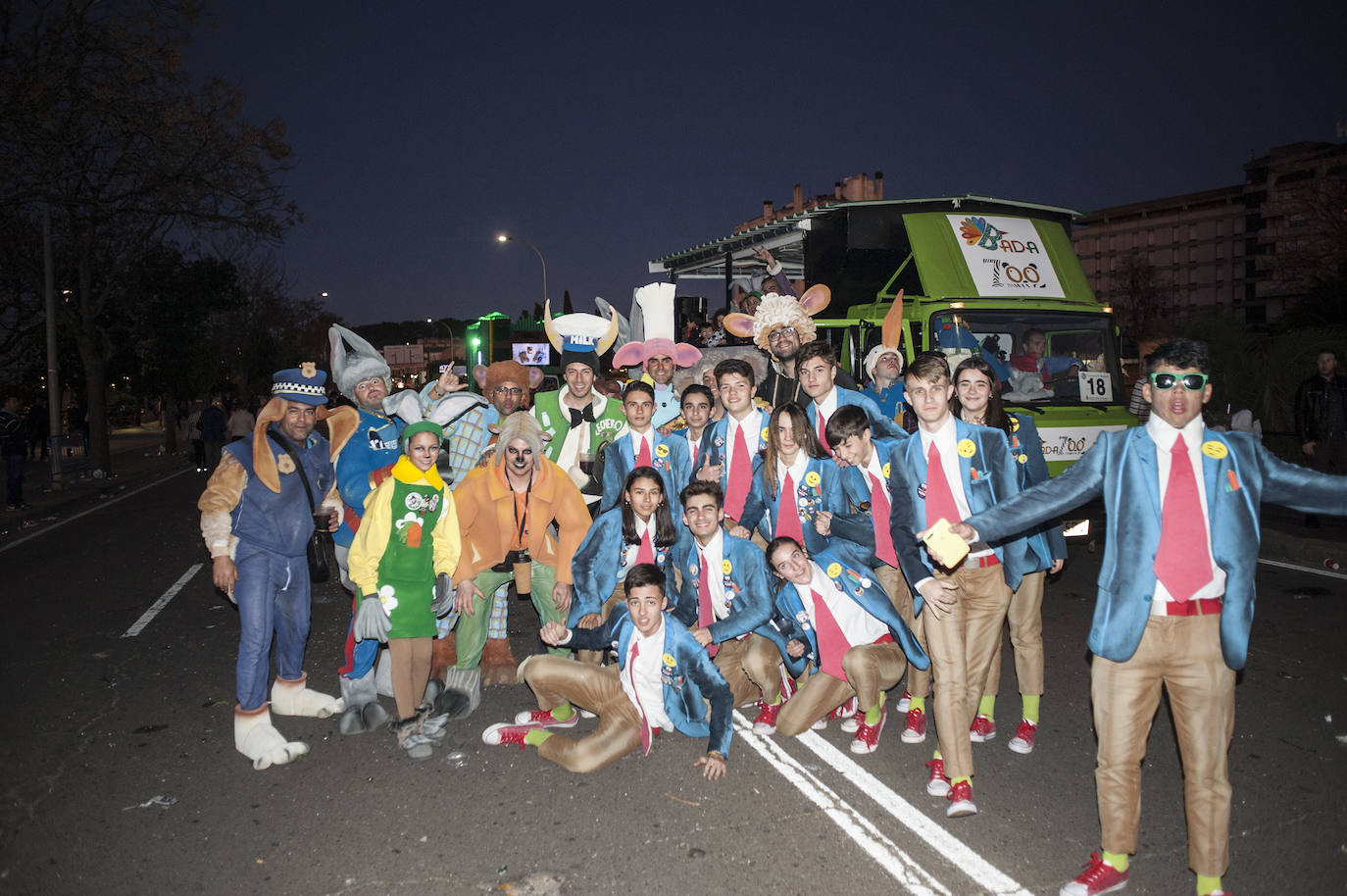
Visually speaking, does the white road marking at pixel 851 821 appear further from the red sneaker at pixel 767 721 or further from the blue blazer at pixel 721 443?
the blue blazer at pixel 721 443

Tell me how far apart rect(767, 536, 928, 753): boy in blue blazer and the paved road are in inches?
7.7

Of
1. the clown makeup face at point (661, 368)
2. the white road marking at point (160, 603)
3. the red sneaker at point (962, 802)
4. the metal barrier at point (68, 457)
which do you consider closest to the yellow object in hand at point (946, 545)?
the red sneaker at point (962, 802)

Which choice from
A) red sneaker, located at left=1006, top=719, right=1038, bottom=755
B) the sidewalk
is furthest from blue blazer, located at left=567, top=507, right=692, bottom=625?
the sidewalk

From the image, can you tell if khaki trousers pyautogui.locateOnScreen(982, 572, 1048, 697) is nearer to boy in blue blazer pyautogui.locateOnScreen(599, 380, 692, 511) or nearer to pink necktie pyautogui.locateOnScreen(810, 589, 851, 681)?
pink necktie pyautogui.locateOnScreen(810, 589, 851, 681)

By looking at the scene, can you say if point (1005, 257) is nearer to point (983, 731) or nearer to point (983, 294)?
point (983, 294)

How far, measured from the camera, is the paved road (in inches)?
137

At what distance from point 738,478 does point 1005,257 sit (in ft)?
15.3

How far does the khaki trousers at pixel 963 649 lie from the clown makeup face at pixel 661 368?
349 cm

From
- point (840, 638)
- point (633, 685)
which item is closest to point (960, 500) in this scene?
point (840, 638)

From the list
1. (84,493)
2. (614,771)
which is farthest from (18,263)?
(614,771)

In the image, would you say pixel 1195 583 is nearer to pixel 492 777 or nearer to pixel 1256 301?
pixel 492 777

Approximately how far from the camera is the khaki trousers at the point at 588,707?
14.6 feet

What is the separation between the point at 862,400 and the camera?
5633 mm

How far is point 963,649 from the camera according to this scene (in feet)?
13.0
